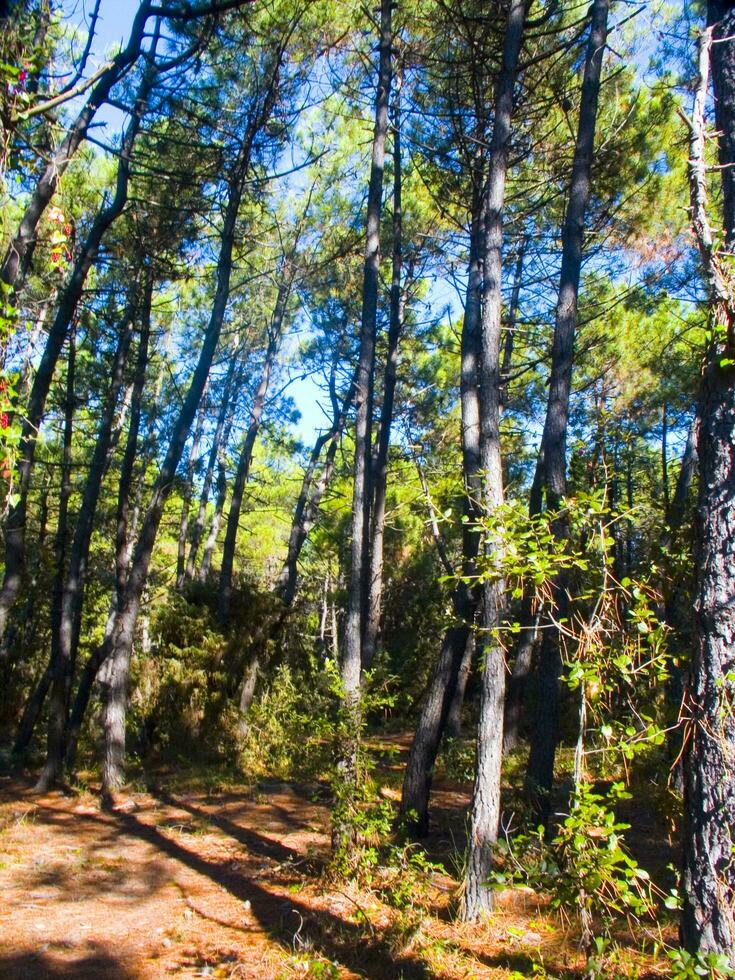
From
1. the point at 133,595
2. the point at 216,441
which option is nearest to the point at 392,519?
the point at 216,441

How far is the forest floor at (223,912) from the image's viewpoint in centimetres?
447

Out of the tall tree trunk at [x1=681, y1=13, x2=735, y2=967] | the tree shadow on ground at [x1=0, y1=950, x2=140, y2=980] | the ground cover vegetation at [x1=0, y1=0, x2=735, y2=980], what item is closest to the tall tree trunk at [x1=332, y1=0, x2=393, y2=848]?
the ground cover vegetation at [x1=0, y1=0, x2=735, y2=980]

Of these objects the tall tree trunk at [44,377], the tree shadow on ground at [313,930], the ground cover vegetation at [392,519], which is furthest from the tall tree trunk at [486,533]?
the tall tree trunk at [44,377]

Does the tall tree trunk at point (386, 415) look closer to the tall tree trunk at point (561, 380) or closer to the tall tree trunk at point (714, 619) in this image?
the tall tree trunk at point (561, 380)

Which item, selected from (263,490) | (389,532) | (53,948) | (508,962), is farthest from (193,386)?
(263,490)

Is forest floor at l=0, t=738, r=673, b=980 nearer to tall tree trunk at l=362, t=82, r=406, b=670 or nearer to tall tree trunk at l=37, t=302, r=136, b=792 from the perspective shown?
tall tree trunk at l=37, t=302, r=136, b=792

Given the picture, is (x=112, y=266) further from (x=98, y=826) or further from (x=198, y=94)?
(x=98, y=826)

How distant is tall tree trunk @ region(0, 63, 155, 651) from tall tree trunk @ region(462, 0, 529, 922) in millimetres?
3183

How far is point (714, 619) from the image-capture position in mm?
2734

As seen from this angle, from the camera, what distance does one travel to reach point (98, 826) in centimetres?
768

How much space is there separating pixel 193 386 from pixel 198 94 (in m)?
3.72

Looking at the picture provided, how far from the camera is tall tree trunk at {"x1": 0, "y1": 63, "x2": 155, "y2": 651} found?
6.75 metres

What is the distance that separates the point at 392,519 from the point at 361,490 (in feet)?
38.6

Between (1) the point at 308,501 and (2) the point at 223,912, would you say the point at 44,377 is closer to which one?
(2) the point at 223,912
